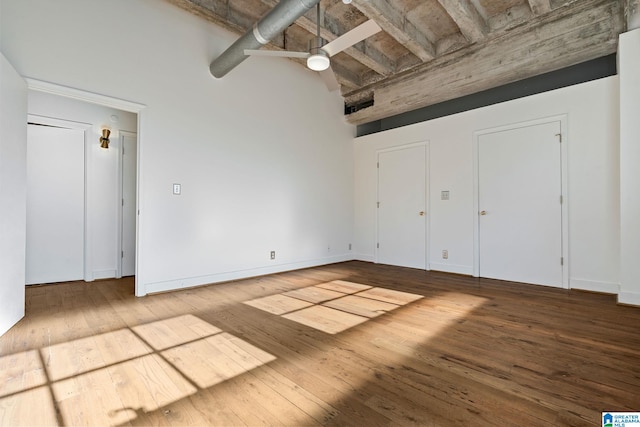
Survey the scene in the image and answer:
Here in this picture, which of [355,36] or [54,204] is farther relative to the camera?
[54,204]

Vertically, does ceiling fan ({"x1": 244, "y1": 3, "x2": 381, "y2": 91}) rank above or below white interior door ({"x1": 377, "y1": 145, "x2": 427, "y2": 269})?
above

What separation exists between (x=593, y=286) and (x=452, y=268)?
5.46ft

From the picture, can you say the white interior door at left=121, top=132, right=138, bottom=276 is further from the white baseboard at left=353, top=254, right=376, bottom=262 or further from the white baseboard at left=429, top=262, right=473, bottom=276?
the white baseboard at left=429, top=262, right=473, bottom=276

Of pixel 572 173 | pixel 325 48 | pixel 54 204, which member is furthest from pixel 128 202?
pixel 572 173

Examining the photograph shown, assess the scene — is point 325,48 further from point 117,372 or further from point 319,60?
point 117,372

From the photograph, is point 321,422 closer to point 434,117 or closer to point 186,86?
point 186,86

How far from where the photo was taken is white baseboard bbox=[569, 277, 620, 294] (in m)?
3.38

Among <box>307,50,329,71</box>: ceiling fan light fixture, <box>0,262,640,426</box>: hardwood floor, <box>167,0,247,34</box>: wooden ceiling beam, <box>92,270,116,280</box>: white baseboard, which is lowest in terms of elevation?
<box>0,262,640,426</box>: hardwood floor

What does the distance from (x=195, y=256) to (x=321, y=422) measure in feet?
9.81

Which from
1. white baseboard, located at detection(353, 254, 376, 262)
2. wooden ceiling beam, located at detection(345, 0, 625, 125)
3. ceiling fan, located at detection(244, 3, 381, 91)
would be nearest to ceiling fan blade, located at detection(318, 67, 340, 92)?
ceiling fan, located at detection(244, 3, 381, 91)

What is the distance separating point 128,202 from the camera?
4.59 m

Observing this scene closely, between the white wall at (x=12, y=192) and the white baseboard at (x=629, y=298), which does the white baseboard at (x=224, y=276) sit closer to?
the white wall at (x=12, y=192)

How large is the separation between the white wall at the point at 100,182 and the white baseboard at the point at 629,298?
6.49 metres

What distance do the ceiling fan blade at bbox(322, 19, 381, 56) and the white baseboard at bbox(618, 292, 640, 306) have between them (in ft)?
12.3
